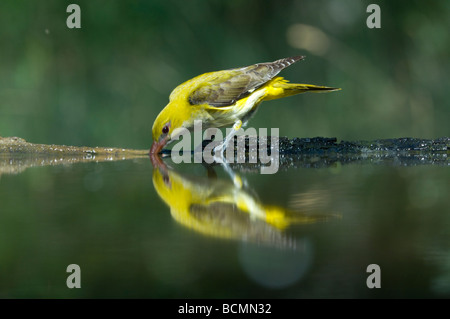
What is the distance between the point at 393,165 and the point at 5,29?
4.46 meters

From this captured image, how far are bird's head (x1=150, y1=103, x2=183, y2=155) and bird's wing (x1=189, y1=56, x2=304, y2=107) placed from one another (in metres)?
0.16

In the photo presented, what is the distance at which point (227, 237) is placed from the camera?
154 centimetres

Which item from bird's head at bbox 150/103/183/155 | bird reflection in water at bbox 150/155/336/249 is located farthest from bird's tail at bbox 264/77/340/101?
bird reflection in water at bbox 150/155/336/249

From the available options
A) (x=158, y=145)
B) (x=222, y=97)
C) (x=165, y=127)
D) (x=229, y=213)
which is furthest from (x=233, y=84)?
(x=229, y=213)

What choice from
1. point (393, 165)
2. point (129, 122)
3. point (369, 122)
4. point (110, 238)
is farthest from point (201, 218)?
point (369, 122)

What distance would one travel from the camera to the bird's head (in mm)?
4277

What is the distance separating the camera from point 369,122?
621 centimetres

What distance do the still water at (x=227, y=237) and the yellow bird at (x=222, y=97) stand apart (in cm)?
162

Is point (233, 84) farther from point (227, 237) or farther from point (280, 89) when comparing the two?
point (227, 237)

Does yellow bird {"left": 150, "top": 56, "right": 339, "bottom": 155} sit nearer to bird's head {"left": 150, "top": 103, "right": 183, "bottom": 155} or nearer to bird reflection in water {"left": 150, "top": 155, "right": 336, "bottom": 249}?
bird's head {"left": 150, "top": 103, "right": 183, "bottom": 155}

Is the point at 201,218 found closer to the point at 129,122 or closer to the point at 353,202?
the point at 353,202

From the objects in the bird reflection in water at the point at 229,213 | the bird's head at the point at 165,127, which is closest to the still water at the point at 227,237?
the bird reflection in water at the point at 229,213

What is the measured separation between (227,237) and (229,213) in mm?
311

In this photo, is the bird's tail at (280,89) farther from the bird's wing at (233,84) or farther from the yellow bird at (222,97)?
the bird's wing at (233,84)
